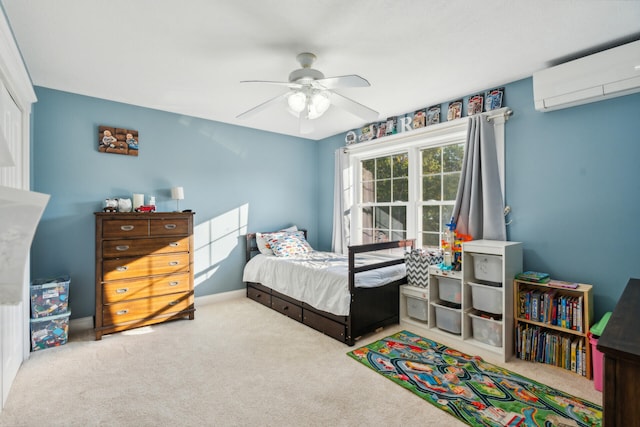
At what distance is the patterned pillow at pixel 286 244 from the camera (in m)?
4.17

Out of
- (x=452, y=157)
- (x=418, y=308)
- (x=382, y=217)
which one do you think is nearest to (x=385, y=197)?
(x=382, y=217)

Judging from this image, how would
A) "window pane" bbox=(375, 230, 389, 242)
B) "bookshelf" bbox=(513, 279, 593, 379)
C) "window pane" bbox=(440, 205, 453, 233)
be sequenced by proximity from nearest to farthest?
"bookshelf" bbox=(513, 279, 593, 379)
"window pane" bbox=(440, 205, 453, 233)
"window pane" bbox=(375, 230, 389, 242)

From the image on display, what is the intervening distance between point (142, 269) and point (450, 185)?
341cm

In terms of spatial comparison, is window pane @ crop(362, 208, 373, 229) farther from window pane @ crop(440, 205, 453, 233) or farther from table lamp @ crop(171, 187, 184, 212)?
table lamp @ crop(171, 187, 184, 212)

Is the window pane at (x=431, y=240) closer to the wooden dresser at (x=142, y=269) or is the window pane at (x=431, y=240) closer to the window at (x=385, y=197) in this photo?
the window at (x=385, y=197)

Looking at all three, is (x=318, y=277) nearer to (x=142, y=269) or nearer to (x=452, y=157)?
(x=142, y=269)

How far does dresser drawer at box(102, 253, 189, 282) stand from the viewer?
3061mm

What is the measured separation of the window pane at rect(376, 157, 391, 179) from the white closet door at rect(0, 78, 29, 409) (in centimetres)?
370

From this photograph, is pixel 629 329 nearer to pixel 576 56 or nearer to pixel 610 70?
pixel 610 70

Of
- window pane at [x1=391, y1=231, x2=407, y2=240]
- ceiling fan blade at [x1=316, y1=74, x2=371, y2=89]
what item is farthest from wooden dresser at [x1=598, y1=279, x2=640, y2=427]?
window pane at [x1=391, y1=231, x2=407, y2=240]

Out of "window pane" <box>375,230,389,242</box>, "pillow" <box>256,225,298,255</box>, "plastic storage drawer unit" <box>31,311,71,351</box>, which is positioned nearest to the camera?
"plastic storage drawer unit" <box>31,311,71,351</box>

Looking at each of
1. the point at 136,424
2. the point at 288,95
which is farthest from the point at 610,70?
the point at 136,424

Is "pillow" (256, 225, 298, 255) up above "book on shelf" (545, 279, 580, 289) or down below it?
above

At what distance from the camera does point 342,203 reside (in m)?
4.64
